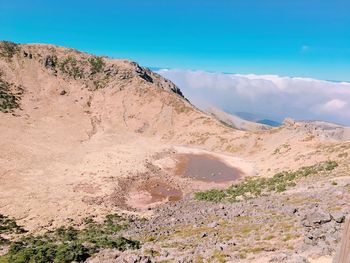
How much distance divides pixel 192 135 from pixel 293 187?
5215 centimetres

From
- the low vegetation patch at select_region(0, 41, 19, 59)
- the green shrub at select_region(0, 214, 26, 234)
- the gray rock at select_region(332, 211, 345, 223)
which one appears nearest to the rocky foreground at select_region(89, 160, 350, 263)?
the gray rock at select_region(332, 211, 345, 223)

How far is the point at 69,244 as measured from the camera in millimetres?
30062

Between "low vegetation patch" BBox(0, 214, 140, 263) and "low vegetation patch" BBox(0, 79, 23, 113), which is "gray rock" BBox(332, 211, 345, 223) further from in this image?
"low vegetation patch" BBox(0, 79, 23, 113)

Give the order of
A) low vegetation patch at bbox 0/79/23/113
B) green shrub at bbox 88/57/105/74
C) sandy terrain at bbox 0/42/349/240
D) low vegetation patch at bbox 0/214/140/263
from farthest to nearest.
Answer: green shrub at bbox 88/57/105/74, low vegetation patch at bbox 0/79/23/113, sandy terrain at bbox 0/42/349/240, low vegetation patch at bbox 0/214/140/263

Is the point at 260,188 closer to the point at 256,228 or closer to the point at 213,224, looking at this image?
the point at 213,224

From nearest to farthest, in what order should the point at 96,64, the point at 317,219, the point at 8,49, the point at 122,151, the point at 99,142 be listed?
the point at 317,219 → the point at 122,151 → the point at 99,142 → the point at 8,49 → the point at 96,64

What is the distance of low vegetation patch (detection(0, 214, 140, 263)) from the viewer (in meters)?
26.9

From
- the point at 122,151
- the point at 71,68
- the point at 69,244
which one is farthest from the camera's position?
the point at 71,68

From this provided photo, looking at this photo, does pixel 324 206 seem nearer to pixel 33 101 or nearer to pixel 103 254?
pixel 103 254

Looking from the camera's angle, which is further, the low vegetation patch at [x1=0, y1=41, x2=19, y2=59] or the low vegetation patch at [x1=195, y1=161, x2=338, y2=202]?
the low vegetation patch at [x1=0, y1=41, x2=19, y2=59]

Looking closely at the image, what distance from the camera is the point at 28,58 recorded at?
12106 centimetres

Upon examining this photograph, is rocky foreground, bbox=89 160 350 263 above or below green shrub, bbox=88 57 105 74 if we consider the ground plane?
below

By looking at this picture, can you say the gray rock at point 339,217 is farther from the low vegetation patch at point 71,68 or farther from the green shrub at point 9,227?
the low vegetation patch at point 71,68

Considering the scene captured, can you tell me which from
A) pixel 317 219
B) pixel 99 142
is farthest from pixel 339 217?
pixel 99 142
